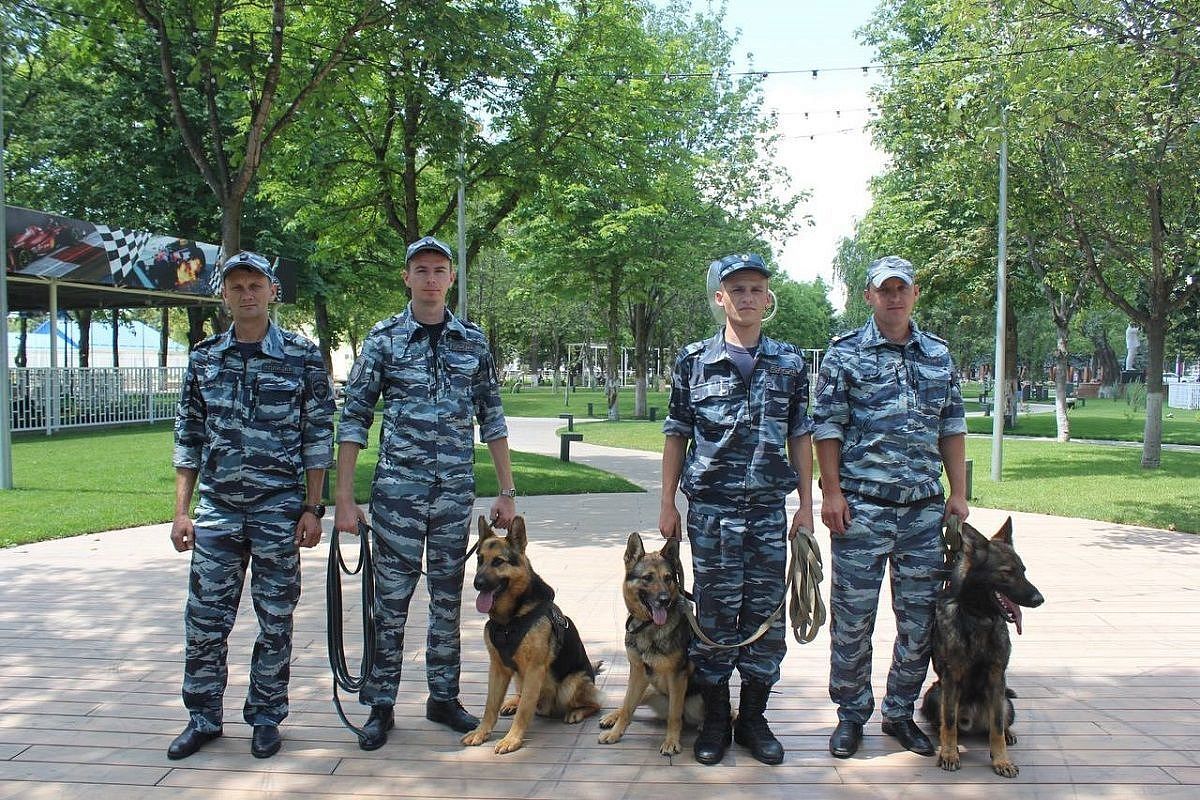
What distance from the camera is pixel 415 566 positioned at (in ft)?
13.1

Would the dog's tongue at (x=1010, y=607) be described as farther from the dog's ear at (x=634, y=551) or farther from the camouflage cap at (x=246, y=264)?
the camouflage cap at (x=246, y=264)

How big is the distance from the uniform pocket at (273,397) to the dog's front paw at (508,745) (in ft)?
6.09

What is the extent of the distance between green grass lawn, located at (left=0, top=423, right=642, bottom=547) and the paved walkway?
7.72ft

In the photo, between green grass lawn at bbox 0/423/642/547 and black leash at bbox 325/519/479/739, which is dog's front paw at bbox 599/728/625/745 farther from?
green grass lawn at bbox 0/423/642/547

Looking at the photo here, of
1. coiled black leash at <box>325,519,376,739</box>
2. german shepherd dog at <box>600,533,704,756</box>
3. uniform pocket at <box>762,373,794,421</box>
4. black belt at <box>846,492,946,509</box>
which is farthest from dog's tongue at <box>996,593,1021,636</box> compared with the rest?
coiled black leash at <box>325,519,376,739</box>

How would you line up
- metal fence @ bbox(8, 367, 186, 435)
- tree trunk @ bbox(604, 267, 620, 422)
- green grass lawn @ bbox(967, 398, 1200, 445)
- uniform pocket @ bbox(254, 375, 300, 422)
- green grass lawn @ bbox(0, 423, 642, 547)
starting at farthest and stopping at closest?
tree trunk @ bbox(604, 267, 620, 422)
green grass lawn @ bbox(967, 398, 1200, 445)
metal fence @ bbox(8, 367, 186, 435)
green grass lawn @ bbox(0, 423, 642, 547)
uniform pocket @ bbox(254, 375, 300, 422)

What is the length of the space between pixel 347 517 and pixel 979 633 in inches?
117

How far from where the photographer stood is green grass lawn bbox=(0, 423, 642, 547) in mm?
9586

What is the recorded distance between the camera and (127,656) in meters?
5.18

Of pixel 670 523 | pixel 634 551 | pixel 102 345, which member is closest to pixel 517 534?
pixel 634 551

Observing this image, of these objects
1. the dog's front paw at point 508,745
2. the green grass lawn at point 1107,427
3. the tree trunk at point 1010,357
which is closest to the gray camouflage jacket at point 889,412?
the dog's front paw at point 508,745

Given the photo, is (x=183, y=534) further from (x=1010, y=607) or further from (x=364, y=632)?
(x=1010, y=607)

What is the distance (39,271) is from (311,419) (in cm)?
1843

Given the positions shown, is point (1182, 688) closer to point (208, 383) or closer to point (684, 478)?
point (684, 478)
